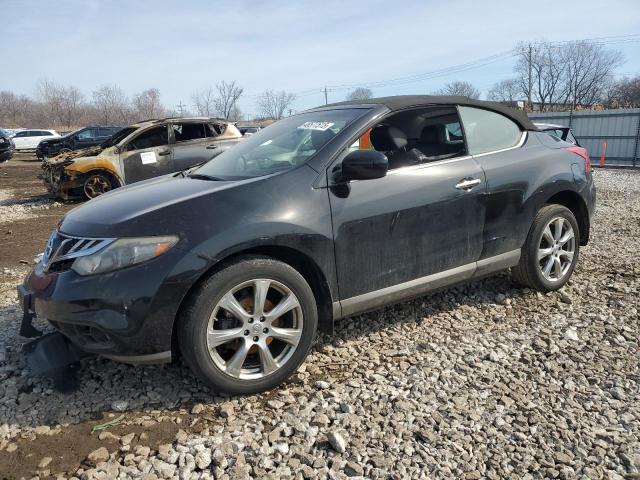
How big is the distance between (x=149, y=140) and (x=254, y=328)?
8.01m

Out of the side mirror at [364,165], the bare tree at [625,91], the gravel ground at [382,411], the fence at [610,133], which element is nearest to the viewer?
the gravel ground at [382,411]

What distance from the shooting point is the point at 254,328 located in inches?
109

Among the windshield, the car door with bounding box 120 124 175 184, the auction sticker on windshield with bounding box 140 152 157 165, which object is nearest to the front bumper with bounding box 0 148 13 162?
the car door with bounding box 120 124 175 184

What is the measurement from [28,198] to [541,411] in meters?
12.3

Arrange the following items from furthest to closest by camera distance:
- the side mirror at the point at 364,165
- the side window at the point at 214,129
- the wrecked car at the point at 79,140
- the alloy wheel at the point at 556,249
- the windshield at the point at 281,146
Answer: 1. the wrecked car at the point at 79,140
2. the side window at the point at 214,129
3. the alloy wheel at the point at 556,249
4. the windshield at the point at 281,146
5. the side mirror at the point at 364,165

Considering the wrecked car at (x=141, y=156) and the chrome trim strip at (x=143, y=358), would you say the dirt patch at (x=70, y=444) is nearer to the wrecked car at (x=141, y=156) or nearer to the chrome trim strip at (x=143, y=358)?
the chrome trim strip at (x=143, y=358)

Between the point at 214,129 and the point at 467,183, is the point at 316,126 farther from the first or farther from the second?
the point at 214,129

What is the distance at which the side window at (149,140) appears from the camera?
32.0ft

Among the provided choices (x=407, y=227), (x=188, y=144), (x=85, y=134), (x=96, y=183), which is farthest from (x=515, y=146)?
(x=85, y=134)

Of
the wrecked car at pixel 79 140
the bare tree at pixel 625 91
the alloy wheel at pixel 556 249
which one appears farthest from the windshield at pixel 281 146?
the bare tree at pixel 625 91

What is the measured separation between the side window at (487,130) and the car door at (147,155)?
7113mm

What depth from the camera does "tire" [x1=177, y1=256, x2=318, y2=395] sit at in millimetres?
2613

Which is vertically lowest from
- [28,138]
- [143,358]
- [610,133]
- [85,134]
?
[610,133]

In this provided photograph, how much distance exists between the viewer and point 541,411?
8.64 ft
